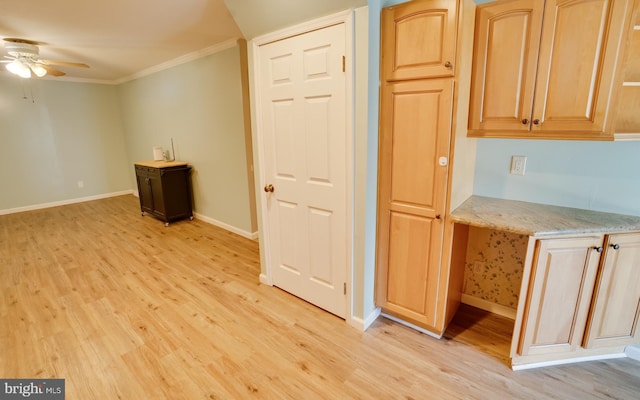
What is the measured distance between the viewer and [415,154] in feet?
6.04

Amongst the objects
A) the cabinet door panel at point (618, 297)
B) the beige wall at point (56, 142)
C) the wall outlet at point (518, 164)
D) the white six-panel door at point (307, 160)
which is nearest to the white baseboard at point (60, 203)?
the beige wall at point (56, 142)

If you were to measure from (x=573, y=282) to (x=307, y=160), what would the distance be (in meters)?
1.76

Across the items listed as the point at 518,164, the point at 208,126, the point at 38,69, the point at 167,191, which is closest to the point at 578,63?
the point at 518,164

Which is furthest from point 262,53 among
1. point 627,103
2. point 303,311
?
point 627,103

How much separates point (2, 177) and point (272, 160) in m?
5.59

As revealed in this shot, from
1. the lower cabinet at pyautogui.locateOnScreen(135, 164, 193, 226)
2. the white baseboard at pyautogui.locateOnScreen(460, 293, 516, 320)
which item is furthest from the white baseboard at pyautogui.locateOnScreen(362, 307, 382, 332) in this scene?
the lower cabinet at pyautogui.locateOnScreen(135, 164, 193, 226)

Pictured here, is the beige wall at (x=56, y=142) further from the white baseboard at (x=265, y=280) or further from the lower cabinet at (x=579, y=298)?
the lower cabinet at (x=579, y=298)

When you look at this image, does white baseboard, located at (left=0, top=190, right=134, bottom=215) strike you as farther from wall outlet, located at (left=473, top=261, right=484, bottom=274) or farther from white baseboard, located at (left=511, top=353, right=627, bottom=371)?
white baseboard, located at (left=511, top=353, right=627, bottom=371)

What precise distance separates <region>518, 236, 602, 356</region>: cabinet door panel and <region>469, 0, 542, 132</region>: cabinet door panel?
0.72 metres

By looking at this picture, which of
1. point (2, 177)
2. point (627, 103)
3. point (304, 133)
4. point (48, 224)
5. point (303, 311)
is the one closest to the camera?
point (627, 103)

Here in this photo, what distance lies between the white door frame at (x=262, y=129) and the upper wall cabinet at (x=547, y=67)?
770mm

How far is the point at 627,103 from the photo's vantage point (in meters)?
1.59

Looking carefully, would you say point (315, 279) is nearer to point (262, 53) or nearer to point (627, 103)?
point (262, 53)

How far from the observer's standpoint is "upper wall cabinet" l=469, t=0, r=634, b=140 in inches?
58.7
